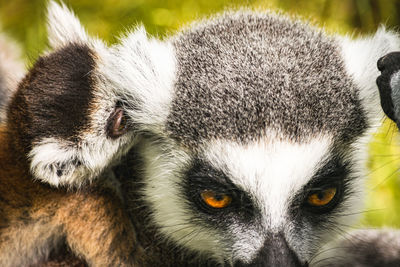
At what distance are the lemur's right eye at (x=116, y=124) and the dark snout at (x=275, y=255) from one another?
1011 millimetres

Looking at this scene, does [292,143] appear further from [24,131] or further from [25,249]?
[25,249]

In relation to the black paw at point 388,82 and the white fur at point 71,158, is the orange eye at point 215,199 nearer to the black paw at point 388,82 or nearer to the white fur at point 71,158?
the white fur at point 71,158

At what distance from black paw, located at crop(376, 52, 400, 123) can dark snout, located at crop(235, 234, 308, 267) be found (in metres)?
0.86

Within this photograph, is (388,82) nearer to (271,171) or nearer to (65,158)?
(271,171)

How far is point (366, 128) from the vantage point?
11.1ft

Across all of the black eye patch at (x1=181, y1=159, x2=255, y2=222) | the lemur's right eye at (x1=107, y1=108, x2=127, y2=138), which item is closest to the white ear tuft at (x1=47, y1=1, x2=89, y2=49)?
the lemur's right eye at (x1=107, y1=108, x2=127, y2=138)

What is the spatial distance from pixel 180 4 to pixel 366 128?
427 centimetres

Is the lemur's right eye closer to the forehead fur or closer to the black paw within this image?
the forehead fur

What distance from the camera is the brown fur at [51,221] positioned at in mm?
3203

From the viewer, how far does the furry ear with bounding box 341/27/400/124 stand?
3.35m

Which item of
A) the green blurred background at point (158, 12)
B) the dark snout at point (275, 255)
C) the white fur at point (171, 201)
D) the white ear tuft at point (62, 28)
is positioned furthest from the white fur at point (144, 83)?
the green blurred background at point (158, 12)

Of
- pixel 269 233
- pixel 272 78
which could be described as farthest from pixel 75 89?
pixel 269 233

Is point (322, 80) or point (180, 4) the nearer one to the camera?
point (322, 80)

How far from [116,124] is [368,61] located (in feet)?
5.24
